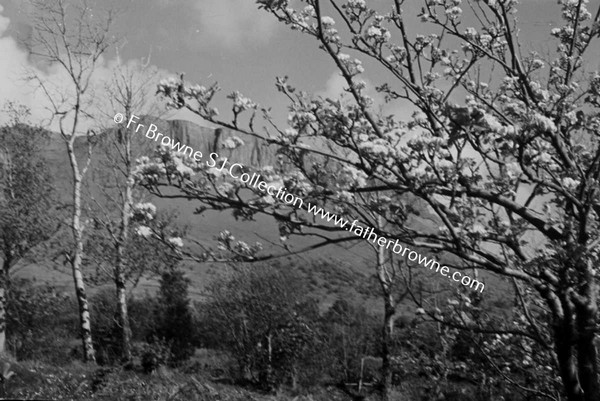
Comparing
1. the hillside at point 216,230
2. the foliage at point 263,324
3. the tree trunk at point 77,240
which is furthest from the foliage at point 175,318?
the tree trunk at point 77,240

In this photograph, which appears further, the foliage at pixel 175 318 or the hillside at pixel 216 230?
the foliage at pixel 175 318

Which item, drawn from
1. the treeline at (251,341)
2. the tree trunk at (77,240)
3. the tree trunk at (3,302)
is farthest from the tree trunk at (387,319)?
the tree trunk at (3,302)

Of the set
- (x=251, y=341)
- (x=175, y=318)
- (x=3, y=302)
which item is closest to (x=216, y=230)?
(x=175, y=318)

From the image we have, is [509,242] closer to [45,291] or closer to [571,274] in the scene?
[571,274]

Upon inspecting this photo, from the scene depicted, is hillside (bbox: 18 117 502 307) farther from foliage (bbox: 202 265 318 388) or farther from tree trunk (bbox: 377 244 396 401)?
foliage (bbox: 202 265 318 388)

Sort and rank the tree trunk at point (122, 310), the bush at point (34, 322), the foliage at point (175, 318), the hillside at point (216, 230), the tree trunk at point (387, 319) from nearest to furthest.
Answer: the hillside at point (216, 230) → the tree trunk at point (387, 319) → the tree trunk at point (122, 310) → the bush at point (34, 322) → the foliage at point (175, 318)

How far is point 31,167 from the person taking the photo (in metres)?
19.4

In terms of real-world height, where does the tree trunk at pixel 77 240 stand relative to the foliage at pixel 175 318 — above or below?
above

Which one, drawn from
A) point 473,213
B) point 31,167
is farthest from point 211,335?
point 473,213

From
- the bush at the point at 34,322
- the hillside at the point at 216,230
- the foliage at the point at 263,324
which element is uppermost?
the hillside at the point at 216,230

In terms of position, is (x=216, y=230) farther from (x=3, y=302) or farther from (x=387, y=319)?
(x=387, y=319)

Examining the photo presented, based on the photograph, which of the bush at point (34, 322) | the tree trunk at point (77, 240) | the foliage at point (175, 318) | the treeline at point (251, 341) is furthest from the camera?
the foliage at point (175, 318)

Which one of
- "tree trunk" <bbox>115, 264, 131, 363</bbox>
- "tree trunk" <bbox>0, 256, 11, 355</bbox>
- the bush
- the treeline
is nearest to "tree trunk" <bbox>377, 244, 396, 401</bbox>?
the treeline

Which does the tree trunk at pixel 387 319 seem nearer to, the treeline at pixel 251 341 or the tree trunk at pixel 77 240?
the treeline at pixel 251 341
